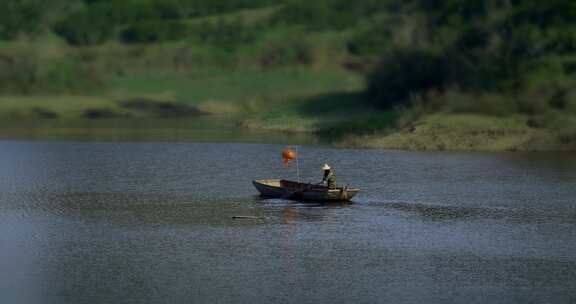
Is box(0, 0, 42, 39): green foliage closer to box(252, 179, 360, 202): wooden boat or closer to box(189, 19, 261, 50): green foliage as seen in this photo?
box(189, 19, 261, 50): green foliage

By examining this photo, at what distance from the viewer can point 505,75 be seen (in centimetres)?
7694

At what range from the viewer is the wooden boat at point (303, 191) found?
4772cm

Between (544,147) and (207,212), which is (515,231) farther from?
(544,147)

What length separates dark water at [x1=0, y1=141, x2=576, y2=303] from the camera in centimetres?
3322

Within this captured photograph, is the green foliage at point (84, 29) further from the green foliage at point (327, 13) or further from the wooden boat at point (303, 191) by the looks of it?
the wooden boat at point (303, 191)

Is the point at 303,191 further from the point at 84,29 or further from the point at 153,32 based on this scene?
the point at 84,29

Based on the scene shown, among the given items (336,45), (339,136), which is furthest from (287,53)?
(339,136)

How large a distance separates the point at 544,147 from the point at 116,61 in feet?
177

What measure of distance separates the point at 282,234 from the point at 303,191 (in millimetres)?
7532

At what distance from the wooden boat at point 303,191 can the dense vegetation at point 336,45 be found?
82.3 feet

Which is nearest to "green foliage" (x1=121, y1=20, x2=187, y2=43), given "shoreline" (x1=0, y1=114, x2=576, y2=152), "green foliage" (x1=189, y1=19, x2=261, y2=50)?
"green foliage" (x1=189, y1=19, x2=261, y2=50)

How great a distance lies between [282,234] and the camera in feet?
134

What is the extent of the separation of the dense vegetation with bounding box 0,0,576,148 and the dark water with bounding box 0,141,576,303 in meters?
14.1

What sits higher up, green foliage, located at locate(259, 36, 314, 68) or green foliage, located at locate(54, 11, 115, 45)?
green foliage, located at locate(54, 11, 115, 45)
